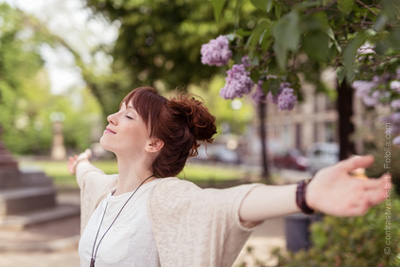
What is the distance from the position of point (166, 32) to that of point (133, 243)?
10.4 metres

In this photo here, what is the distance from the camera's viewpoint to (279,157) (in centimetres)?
3084

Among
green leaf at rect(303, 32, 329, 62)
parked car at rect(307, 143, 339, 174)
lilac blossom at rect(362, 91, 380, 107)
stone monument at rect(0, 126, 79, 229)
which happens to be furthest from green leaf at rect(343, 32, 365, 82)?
parked car at rect(307, 143, 339, 174)

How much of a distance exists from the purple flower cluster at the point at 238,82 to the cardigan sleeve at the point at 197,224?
0.62 m

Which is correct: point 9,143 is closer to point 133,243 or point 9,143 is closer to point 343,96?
point 343,96

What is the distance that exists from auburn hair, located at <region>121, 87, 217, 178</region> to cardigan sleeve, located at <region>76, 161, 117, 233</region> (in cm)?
35

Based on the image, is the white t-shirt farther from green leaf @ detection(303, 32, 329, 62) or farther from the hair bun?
green leaf @ detection(303, 32, 329, 62)

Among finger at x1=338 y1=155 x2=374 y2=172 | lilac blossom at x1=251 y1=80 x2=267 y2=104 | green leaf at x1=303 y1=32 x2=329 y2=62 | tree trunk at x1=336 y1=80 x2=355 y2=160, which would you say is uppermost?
green leaf at x1=303 y1=32 x2=329 y2=62

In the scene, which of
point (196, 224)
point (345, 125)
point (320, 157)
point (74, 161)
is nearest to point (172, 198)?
point (196, 224)

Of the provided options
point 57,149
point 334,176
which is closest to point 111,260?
point 334,176

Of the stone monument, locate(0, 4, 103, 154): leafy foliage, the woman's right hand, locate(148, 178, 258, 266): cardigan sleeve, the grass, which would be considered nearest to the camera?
locate(148, 178, 258, 266): cardigan sleeve

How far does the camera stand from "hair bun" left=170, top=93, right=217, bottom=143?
1.87 meters

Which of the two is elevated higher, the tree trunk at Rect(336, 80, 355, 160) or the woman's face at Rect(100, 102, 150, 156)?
the woman's face at Rect(100, 102, 150, 156)

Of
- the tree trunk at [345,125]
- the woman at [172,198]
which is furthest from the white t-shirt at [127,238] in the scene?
the tree trunk at [345,125]

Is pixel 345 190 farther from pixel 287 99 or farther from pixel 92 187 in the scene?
pixel 92 187
